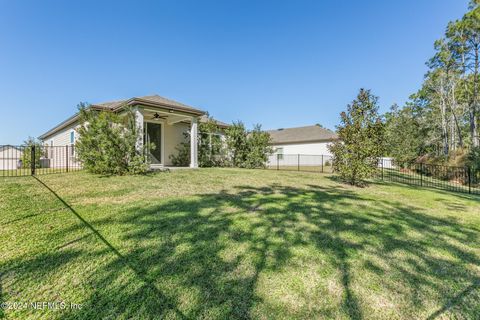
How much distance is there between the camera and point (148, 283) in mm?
2229

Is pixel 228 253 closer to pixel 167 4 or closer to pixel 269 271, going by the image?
pixel 269 271

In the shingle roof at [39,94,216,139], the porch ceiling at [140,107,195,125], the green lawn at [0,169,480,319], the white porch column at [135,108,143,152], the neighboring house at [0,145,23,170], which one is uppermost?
the shingle roof at [39,94,216,139]

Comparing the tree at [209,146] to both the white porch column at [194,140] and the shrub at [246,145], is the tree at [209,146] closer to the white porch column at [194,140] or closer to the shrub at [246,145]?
the shrub at [246,145]

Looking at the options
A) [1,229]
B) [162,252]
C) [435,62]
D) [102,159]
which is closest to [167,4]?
[102,159]

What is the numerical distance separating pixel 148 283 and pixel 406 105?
4008 cm

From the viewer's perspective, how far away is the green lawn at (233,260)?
1997mm

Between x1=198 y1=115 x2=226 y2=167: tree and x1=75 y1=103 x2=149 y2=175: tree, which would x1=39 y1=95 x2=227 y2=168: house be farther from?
x1=198 y1=115 x2=226 y2=167: tree

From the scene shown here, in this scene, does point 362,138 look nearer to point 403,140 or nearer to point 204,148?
point 204,148

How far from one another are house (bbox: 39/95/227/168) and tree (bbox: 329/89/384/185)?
23.5 ft

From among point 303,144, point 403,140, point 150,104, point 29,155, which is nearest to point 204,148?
point 150,104

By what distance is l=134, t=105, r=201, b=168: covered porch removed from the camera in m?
11.4

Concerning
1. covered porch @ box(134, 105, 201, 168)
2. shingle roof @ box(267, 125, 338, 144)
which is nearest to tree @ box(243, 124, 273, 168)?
covered porch @ box(134, 105, 201, 168)

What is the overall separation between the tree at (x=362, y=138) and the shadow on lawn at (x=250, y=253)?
3.26m

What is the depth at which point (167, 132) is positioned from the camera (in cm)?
1341
